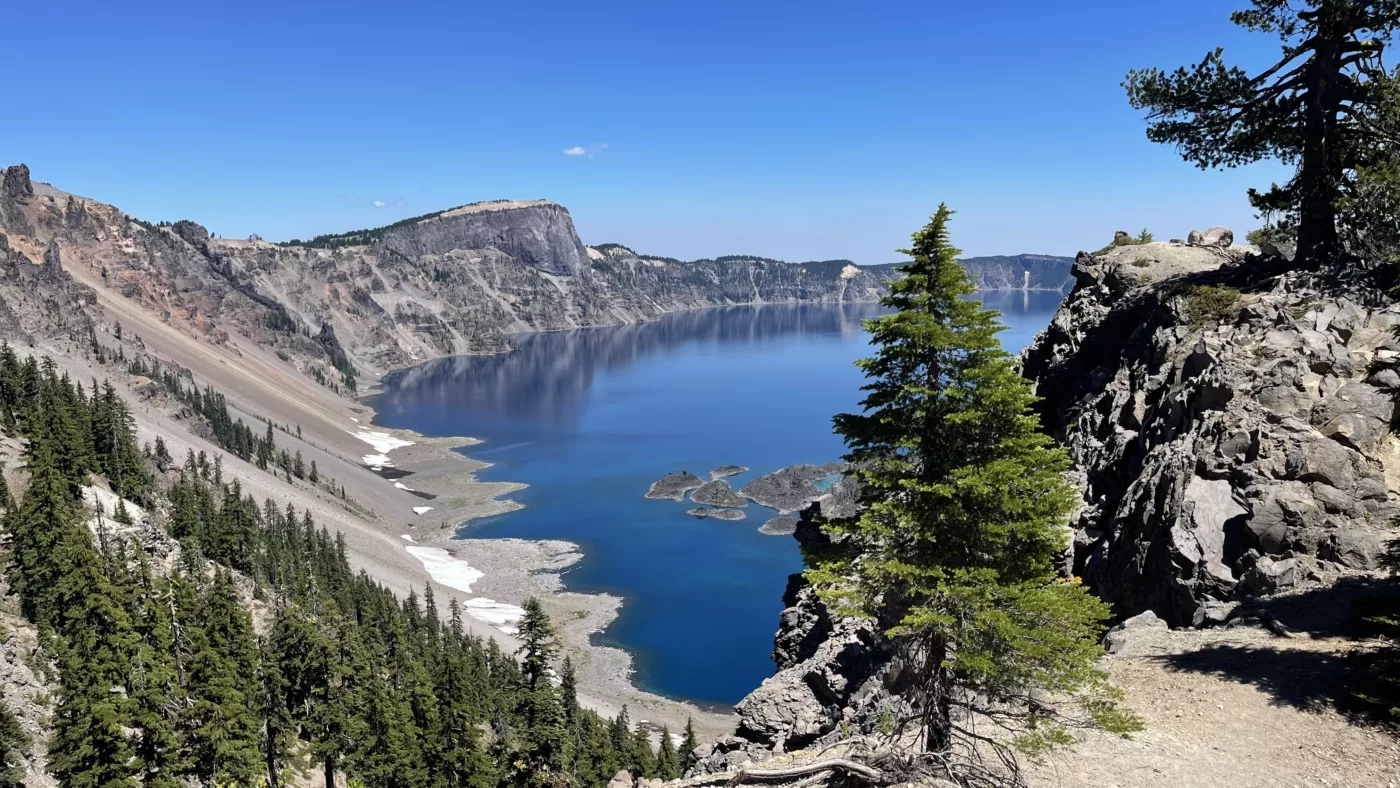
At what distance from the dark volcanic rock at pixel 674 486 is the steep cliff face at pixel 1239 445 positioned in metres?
113

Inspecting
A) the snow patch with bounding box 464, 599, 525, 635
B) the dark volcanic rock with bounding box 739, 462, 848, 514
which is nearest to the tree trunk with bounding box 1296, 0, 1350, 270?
the snow patch with bounding box 464, 599, 525, 635

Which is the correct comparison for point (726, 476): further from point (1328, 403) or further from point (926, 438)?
point (926, 438)

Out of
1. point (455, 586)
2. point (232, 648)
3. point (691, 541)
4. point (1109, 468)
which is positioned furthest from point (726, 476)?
point (1109, 468)

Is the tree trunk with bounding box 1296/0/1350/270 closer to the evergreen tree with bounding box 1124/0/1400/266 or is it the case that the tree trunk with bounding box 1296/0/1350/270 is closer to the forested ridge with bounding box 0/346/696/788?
the evergreen tree with bounding box 1124/0/1400/266

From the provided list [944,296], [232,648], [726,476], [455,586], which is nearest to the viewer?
[944,296]

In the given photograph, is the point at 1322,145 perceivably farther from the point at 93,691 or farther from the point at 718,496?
the point at 718,496

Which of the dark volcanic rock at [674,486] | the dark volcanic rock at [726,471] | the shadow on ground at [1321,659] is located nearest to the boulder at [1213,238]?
the shadow on ground at [1321,659]

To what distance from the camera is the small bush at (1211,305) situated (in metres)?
32.7

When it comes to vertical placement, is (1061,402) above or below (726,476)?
above

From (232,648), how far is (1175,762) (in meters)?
56.5

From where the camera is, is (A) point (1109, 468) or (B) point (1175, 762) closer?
(B) point (1175, 762)

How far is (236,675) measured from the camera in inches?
1976

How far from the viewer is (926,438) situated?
15.6 m

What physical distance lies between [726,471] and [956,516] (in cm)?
14262
